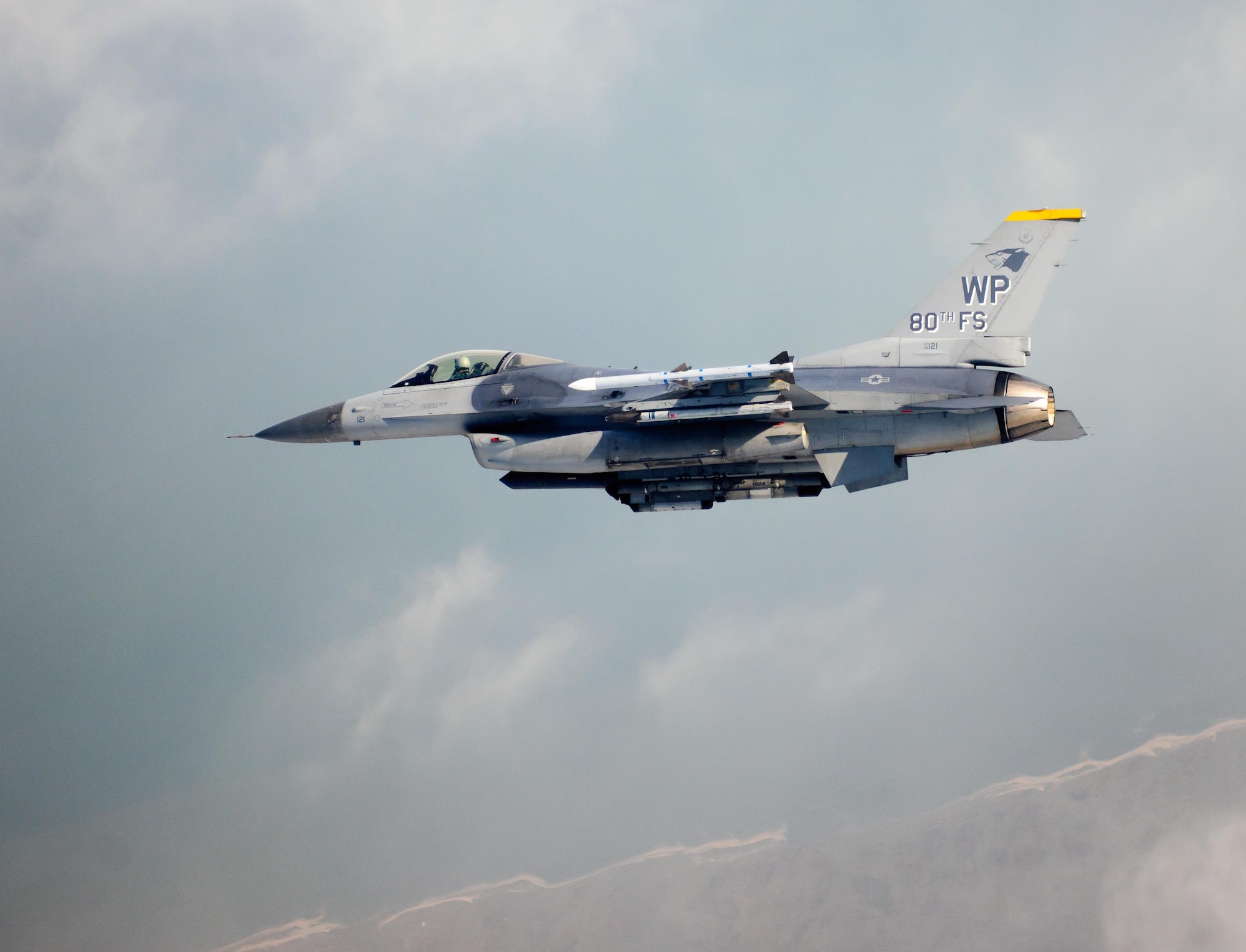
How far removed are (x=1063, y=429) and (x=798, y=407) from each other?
15.1ft

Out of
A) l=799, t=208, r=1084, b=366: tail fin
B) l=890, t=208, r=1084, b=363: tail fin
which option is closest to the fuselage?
l=799, t=208, r=1084, b=366: tail fin

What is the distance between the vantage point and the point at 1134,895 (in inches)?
2857

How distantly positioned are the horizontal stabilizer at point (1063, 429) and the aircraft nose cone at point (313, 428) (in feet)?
40.7

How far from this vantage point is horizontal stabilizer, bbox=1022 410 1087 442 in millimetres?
20938

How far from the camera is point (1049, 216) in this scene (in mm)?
21422

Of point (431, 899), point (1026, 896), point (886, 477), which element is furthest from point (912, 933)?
point (886, 477)

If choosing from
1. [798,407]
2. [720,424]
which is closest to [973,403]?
[798,407]

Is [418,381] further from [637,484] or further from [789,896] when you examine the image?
[789,896]

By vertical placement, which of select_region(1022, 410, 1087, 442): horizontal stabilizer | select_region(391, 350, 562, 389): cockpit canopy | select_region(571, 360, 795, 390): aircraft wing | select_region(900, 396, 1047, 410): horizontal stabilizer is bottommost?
select_region(1022, 410, 1087, 442): horizontal stabilizer

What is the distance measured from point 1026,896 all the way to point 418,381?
62.4 m

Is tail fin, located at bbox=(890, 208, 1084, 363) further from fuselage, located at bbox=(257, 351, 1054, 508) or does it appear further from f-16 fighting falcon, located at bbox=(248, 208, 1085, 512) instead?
fuselage, located at bbox=(257, 351, 1054, 508)

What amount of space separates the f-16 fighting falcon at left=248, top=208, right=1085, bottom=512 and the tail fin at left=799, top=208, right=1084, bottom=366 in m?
0.02

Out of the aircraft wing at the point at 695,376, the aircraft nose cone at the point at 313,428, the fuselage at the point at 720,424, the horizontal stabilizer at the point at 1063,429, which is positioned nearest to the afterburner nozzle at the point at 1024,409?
the fuselage at the point at 720,424

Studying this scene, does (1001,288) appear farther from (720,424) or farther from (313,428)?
(313,428)
